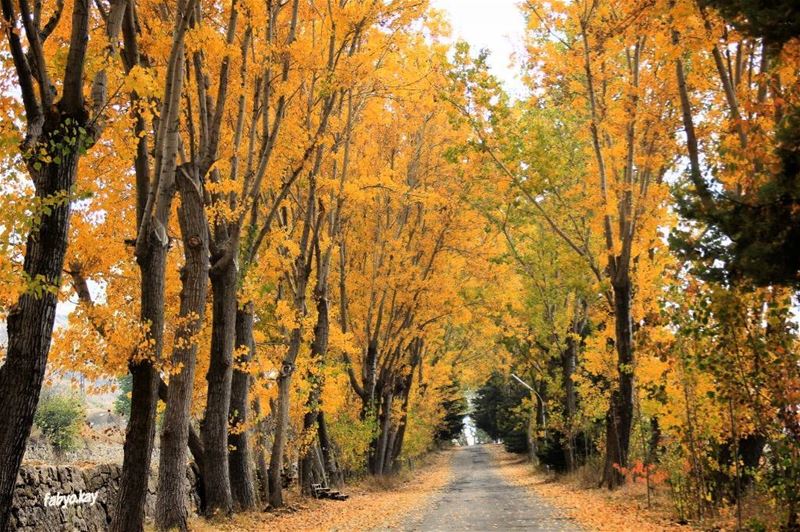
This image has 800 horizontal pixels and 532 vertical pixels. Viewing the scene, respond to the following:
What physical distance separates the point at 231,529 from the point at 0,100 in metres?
7.80

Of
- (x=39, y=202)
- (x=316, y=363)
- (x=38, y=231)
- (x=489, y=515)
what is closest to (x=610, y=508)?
(x=489, y=515)

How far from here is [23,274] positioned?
18.5 ft

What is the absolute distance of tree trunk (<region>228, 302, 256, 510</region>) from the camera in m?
14.6

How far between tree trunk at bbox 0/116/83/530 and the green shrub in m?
31.4

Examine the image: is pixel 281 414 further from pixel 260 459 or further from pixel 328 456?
pixel 328 456

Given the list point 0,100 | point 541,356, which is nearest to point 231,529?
point 0,100

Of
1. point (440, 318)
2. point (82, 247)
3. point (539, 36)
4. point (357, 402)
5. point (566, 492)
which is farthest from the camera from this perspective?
point (357, 402)

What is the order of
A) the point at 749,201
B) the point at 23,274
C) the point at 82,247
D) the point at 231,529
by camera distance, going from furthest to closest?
the point at 82,247 < the point at 231,529 < the point at 749,201 < the point at 23,274

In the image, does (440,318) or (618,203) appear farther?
(440,318)

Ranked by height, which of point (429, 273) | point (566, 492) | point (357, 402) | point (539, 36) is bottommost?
point (566, 492)

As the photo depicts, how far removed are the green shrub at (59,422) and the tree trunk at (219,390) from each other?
996 inches

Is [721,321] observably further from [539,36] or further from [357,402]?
[357,402]

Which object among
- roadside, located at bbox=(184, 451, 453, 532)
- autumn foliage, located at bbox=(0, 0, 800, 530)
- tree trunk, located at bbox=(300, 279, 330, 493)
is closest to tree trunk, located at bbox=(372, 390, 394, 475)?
autumn foliage, located at bbox=(0, 0, 800, 530)

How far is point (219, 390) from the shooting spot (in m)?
12.6
